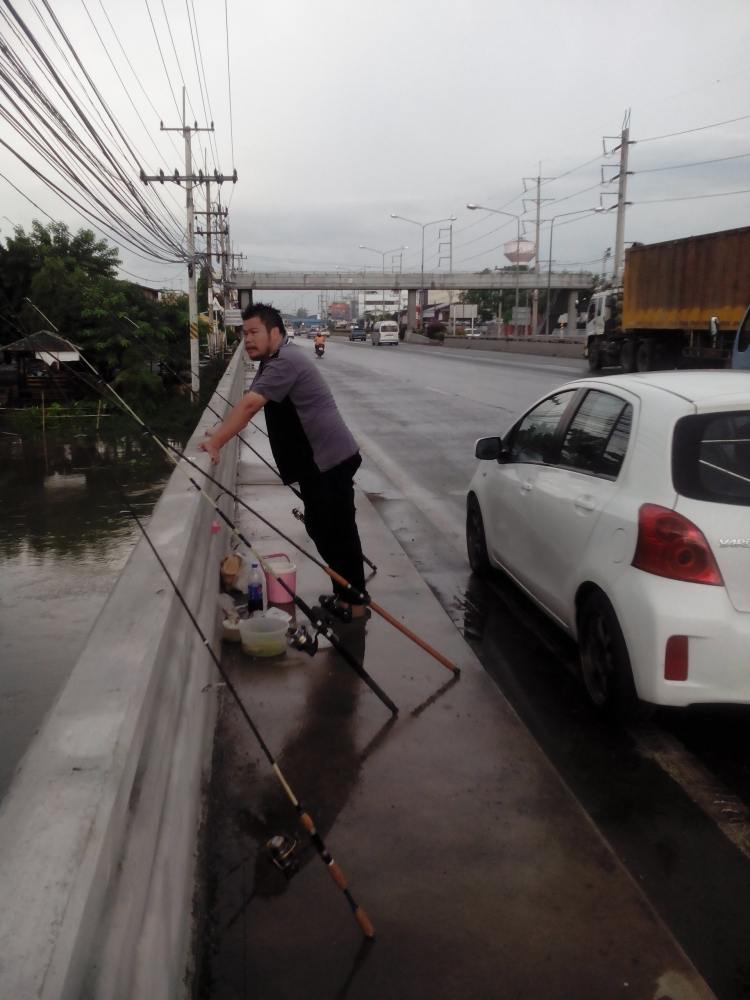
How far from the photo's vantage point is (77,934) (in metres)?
1.50

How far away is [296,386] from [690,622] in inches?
96.8

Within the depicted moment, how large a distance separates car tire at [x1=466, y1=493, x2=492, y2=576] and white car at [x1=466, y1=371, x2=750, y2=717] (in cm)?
128

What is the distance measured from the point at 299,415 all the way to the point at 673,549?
7.50 ft

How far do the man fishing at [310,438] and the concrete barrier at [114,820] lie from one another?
175 centimetres

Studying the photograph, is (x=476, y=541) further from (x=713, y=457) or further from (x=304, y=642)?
(x=713, y=457)

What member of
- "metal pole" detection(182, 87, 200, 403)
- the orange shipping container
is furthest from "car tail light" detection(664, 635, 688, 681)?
"metal pole" detection(182, 87, 200, 403)

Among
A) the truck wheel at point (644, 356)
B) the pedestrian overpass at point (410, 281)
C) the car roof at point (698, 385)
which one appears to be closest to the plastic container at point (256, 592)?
the car roof at point (698, 385)

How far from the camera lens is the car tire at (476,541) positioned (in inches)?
255

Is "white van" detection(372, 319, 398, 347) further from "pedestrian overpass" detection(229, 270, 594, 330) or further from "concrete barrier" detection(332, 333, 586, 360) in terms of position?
"pedestrian overpass" detection(229, 270, 594, 330)

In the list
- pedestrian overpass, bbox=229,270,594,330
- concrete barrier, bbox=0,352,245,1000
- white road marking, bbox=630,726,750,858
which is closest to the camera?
concrete barrier, bbox=0,352,245,1000

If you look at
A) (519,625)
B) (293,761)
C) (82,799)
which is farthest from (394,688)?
(82,799)

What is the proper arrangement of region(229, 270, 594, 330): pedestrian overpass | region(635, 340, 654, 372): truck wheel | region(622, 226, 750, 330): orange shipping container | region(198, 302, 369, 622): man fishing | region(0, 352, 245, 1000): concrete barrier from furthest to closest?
region(229, 270, 594, 330): pedestrian overpass < region(635, 340, 654, 372): truck wheel < region(622, 226, 750, 330): orange shipping container < region(198, 302, 369, 622): man fishing < region(0, 352, 245, 1000): concrete barrier

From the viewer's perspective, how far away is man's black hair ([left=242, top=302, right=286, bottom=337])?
5.07 meters

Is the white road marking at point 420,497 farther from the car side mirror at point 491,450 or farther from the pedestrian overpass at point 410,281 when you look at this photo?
the pedestrian overpass at point 410,281
